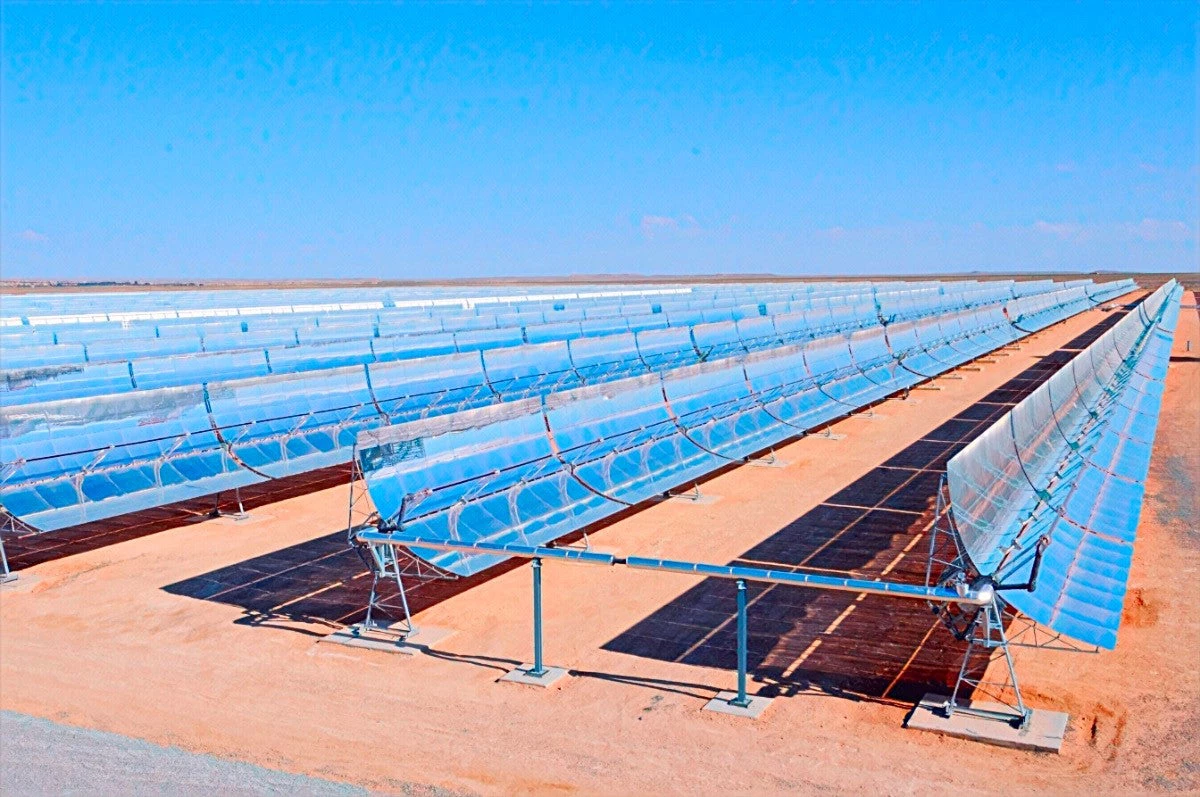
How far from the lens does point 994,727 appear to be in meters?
7.34

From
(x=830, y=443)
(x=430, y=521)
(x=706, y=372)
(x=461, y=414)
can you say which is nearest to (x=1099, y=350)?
(x=830, y=443)

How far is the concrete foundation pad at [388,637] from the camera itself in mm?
9266

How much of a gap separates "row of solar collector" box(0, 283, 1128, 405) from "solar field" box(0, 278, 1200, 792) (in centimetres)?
10

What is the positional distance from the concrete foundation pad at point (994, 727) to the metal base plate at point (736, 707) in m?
0.99

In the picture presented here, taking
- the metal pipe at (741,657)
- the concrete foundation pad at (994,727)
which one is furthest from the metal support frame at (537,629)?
the concrete foundation pad at (994,727)

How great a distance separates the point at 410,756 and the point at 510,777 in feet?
2.36

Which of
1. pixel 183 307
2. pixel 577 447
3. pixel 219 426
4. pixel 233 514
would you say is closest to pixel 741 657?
pixel 577 447

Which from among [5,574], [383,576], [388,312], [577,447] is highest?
[388,312]

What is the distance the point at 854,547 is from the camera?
1251 cm

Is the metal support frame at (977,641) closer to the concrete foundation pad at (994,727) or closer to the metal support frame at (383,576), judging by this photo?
the concrete foundation pad at (994,727)

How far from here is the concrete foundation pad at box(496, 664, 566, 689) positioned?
27.6ft

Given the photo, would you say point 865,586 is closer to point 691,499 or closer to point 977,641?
point 977,641

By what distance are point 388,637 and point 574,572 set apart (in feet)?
8.74

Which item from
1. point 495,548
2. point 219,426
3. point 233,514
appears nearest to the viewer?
point 495,548
